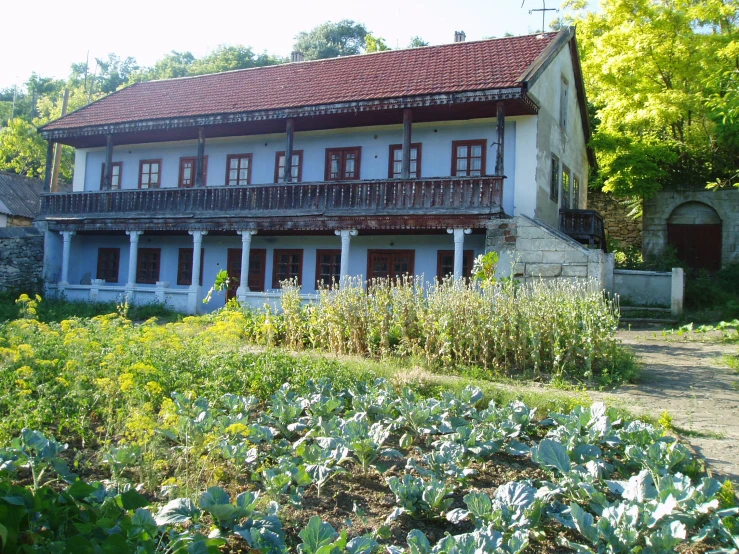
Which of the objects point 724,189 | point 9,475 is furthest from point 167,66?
point 9,475

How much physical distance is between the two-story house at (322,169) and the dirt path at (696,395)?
543 centimetres

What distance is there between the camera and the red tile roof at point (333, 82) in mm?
16156

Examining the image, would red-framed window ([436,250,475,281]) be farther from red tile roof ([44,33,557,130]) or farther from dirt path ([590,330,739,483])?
dirt path ([590,330,739,483])

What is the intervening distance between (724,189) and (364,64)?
1262 centimetres

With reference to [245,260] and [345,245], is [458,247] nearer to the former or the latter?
[345,245]

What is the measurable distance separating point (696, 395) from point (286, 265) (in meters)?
13.8

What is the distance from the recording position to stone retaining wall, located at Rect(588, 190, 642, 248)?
24812mm

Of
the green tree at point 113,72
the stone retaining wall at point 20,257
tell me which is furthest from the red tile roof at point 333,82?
the green tree at point 113,72

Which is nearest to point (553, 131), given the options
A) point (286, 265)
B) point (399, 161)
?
point (399, 161)

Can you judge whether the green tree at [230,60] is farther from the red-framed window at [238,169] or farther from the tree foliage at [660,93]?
the tree foliage at [660,93]

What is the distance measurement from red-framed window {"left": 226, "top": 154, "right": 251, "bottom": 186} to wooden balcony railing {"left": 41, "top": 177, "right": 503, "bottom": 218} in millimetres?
1880

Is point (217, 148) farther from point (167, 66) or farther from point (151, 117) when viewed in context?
point (167, 66)

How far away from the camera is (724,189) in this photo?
71.3ft

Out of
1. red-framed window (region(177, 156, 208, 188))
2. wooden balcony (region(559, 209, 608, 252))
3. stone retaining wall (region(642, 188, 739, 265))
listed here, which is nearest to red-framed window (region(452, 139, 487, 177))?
wooden balcony (region(559, 209, 608, 252))
